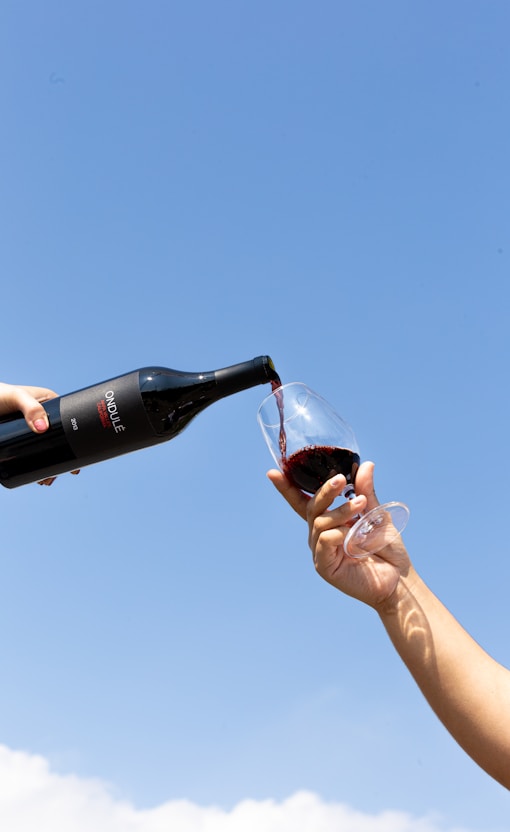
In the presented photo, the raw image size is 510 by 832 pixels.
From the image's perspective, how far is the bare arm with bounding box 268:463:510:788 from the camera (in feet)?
8.91

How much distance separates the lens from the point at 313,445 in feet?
10.4

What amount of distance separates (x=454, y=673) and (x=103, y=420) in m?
1.84

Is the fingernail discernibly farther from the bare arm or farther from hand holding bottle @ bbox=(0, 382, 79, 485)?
hand holding bottle @ bbox=(0, 382, 79, 485)

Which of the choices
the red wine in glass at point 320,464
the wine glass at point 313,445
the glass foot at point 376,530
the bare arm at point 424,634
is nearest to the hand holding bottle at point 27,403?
the wine glass at point 313,445

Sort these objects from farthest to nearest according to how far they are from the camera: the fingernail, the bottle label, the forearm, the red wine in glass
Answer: the bottle label
the red wine in glass
the fingernail
the forearm

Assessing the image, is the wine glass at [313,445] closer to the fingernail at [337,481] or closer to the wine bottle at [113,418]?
the fingernail at [337,481]

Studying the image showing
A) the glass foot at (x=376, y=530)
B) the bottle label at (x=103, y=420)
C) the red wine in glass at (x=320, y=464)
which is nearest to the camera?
the glass foot at (x=376, y=530)

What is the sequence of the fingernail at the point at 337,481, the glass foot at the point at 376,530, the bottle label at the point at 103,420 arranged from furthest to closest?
the bottle label at the point at 103,420, the glass foot at the point at 376,530, the fingernail at the point at 337,481

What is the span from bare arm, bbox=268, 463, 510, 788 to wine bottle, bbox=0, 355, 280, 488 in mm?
948

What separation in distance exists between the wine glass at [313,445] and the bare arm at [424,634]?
82 millimetres

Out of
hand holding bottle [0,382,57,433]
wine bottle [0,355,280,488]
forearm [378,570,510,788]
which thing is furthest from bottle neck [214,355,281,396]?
forearm [378,570,510,788]

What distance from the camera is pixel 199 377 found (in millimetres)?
4047

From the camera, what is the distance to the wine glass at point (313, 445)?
3070 mm

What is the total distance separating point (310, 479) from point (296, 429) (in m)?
0.21
